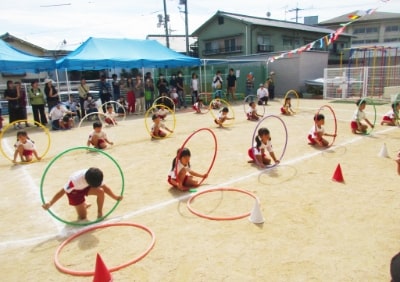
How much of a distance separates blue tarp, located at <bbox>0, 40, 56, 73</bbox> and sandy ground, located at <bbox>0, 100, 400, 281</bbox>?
6350 millimetres

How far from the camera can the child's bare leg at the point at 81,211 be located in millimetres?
4600

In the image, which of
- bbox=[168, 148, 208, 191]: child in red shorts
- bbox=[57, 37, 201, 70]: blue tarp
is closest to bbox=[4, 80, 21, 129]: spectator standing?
bbox=[57, 37, 201, 70]: blue tarp

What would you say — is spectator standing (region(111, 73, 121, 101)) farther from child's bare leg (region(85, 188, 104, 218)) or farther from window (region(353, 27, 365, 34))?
window (region(353, 27, 365, 34))

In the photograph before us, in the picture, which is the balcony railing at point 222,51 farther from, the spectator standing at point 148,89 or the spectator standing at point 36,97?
the spectator standing at point 36,97

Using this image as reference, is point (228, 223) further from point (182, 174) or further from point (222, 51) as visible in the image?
point (222, 51)

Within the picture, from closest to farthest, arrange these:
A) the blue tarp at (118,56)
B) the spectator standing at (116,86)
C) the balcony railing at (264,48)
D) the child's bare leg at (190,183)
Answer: the child's bare leg at (190,183), the blue tarp at (118,56), the spectator standing at (116,86), the balcony railing at (264,48)

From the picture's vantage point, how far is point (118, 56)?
15.7m

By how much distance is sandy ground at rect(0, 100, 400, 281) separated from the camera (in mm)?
3350

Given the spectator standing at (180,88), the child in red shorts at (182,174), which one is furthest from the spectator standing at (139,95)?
the child in red shorts at (182,174)

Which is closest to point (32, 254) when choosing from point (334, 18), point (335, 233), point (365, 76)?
point (335, 233)

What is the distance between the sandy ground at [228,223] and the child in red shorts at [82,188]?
32cm

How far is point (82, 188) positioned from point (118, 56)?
40.8 feet

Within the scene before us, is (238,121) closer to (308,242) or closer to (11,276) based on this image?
(308,242)

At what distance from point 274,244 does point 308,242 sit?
39 cm
